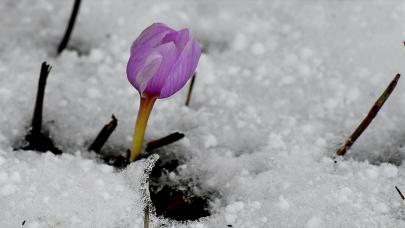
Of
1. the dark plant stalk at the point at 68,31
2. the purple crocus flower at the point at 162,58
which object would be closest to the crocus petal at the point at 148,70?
the purple crocus flower at the point at 162,58

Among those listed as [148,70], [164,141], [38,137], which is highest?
[148,70]

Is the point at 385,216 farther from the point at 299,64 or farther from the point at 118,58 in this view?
the point at 118,58

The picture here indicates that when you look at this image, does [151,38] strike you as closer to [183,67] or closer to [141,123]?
[183,67]

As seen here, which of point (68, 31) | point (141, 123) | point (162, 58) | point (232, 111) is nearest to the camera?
point (162, 58)

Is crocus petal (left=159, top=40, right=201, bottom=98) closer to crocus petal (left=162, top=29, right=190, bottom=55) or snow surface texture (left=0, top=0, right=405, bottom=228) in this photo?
crocus petal (left=162, top=29, right=190, bottom=55)

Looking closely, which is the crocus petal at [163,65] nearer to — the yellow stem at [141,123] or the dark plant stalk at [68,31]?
the yellow stem at [141,123]

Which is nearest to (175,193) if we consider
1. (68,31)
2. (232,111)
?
(232,111)
